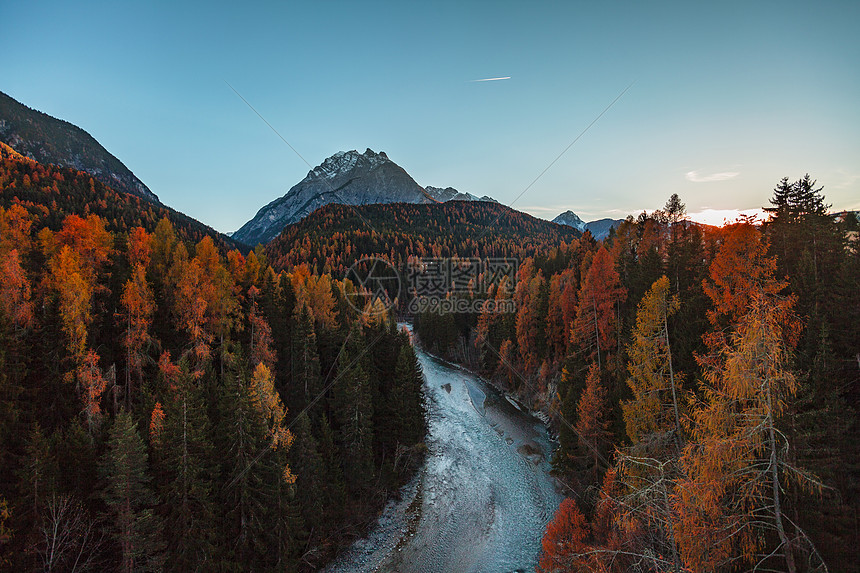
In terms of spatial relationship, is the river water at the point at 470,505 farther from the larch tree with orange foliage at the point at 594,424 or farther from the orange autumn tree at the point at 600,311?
the orange autumn tree at the point at 600,311

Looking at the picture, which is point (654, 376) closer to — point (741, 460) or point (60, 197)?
point (741, 460)

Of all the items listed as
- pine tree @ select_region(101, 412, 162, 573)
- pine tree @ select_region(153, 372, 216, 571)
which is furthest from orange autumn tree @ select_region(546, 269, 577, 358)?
pine tree @ select_region(101, 412, 162, 573)

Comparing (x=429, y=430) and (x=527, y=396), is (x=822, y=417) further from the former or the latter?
(x=527, y=396)

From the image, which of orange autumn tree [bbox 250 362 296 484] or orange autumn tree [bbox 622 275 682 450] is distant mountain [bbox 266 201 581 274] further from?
orange autumn tree [bbox 622 275 682 450]

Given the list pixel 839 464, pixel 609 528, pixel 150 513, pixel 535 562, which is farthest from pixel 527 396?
pixel 150 513

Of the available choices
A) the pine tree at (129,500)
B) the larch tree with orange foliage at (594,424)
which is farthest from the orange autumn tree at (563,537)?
the pine tree at (129,500)
